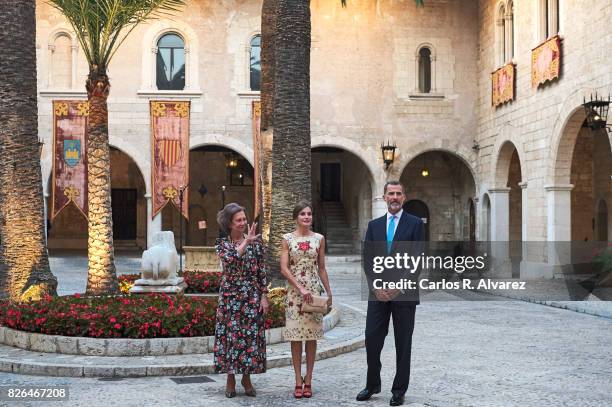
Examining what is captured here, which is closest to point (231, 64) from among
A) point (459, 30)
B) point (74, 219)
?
point (459, 30)

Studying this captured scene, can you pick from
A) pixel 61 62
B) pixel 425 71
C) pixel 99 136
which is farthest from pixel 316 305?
pixel 61 62

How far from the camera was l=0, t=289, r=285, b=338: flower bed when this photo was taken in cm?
841

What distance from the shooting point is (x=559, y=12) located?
64.4ft

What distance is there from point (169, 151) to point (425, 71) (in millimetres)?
9258

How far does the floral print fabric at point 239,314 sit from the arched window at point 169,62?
2012 cm

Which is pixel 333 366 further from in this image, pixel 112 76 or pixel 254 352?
pixel 112 76

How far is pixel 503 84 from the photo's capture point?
23594 millimetres

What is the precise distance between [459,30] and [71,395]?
22.5m

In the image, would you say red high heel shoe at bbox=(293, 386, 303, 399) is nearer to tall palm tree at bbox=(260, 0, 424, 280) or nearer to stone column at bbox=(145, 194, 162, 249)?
tall palm tree at bbox=(260, 0, 424, 280)

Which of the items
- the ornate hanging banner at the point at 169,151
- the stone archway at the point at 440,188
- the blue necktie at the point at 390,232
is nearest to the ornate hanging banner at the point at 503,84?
the stone archway at the point at 440,188

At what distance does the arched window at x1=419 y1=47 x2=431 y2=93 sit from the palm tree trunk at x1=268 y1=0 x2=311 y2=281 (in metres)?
15.0

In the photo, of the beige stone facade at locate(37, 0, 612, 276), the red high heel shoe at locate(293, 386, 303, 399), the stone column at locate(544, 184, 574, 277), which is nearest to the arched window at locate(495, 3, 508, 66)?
the beige stone facade at locate(37, 0, 612, 276)

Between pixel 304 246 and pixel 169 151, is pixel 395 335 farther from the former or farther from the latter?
pixel 169 151

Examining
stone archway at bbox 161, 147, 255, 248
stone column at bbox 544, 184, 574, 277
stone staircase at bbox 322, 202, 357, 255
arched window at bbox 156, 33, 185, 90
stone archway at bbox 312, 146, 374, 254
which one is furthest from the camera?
stone archway at bbox 161, 147, 255, 248
